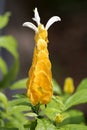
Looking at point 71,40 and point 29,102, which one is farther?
point 71,40

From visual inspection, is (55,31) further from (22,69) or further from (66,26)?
(22,69)

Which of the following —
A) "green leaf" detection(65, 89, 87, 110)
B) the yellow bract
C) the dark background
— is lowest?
"green leaf" detection(65, 89, 87, 110)

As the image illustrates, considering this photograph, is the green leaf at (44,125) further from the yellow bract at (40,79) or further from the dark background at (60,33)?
the dark background at (60,33)

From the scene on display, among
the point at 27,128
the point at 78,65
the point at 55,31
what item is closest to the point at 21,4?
the point at 55,31

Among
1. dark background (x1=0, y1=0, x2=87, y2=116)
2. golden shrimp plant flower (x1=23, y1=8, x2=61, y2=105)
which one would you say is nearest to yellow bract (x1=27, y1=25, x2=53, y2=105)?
golden shrimp plant flower (x1=23, y1=8, x2=61, y2=105)

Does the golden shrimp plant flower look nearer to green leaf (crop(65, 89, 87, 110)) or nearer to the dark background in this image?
green leaf (crop(65, 89, 87, 110))

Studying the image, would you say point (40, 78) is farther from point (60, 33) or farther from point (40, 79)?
point (60, 33)

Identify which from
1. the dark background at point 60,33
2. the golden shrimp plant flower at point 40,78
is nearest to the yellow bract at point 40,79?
the golden shrimp plant flower at point 40,78
